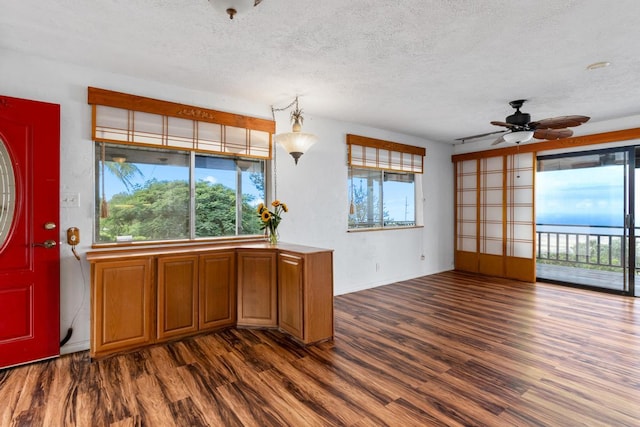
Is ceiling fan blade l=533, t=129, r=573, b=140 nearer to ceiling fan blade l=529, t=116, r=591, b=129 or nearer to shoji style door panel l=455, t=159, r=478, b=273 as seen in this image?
ceiling fan blade l=529, t=116, r=591, b=129

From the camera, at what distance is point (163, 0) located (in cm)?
211

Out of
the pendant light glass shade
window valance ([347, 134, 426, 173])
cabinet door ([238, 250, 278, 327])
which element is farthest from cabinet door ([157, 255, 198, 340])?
window valance ([347, 134, 426, 173])

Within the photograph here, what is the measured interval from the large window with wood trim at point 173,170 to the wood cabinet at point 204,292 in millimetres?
395

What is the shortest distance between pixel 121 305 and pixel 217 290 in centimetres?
87

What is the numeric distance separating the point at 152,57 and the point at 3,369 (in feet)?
9.39

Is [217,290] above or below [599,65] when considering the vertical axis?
→ below

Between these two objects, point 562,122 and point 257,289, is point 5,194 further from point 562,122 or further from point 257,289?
point 562,122

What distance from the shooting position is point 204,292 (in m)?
3.39

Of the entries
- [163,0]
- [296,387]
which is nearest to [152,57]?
[163,0]

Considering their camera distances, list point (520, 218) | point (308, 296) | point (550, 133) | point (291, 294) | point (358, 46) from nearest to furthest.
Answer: point (358, 46) < point (308, 296) < point (291, 294) < point (550, 133) < point (520, 218)

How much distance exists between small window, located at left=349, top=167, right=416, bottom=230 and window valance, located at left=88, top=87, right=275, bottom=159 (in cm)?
175

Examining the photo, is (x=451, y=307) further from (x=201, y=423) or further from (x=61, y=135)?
(x=61, y=135)

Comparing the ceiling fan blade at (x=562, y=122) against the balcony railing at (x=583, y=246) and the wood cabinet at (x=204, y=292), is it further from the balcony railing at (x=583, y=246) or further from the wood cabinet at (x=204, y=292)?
the wood cabinet at (x=204, y=292)

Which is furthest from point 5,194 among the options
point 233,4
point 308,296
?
point 308,296
